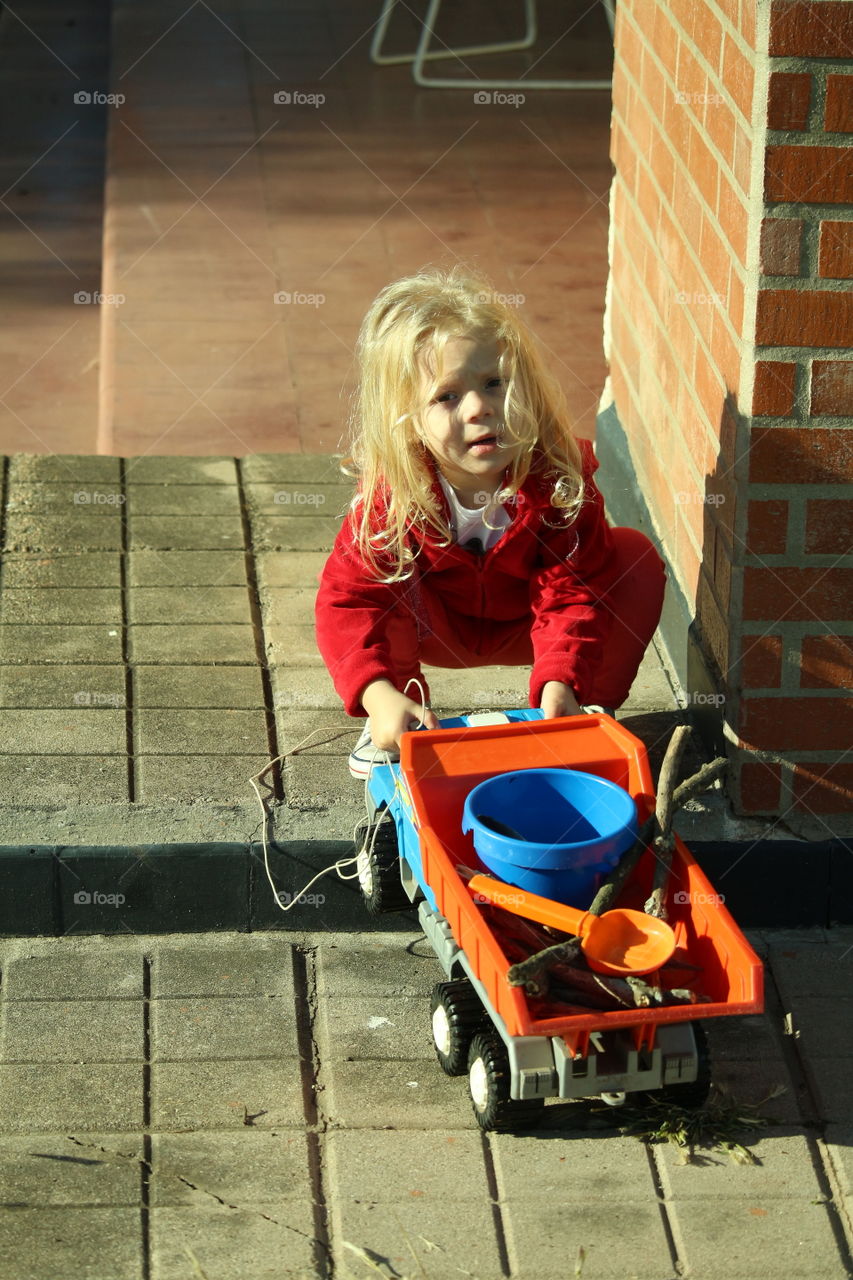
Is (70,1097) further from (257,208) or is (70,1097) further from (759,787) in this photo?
(257,208)

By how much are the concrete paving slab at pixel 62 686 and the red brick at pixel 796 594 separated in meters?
1.53

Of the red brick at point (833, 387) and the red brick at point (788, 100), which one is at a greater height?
the red brick at point (788, 100)

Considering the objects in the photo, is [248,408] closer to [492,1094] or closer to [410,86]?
[492,1094]

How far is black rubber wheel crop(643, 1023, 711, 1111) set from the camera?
9.41 ft

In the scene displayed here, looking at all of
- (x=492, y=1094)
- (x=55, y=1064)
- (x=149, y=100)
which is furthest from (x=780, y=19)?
(x=149, y=100)

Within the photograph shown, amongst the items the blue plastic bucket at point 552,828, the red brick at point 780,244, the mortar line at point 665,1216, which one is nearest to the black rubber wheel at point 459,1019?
the blue plastic bucket at point 552,828

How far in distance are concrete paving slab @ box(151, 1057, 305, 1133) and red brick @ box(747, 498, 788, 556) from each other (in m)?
A: 1.36

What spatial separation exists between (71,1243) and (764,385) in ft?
6.54

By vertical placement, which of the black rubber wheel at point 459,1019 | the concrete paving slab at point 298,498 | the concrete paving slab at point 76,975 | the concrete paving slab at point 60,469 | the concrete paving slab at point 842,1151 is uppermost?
the concrete paving slab at point 60,469

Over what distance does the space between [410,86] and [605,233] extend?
2471 mm

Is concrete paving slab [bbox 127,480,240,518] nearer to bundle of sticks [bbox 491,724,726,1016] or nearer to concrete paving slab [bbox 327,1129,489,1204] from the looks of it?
bundle of sticks [bbox 491,724,726,1016]

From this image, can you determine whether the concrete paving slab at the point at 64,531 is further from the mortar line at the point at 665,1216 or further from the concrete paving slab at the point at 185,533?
the mortar line at the point at 665,1216

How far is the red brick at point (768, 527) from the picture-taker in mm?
3340

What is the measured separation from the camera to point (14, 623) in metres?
4.31
